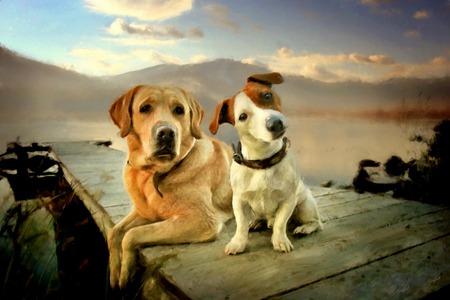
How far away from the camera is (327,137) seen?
85.7 inches

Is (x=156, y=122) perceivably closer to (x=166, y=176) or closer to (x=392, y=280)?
(x=166, y=176)

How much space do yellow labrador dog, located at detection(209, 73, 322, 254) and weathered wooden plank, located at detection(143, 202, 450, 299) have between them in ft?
0.28

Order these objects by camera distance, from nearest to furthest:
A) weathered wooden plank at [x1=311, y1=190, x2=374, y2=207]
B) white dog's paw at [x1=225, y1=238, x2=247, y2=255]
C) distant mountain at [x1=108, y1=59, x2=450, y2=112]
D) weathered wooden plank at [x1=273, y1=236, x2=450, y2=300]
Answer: weathered wooden plank at [x1=273, y1=236, x2=450, y2=300]
white dog's paw at [x1=225, y1=238, x2=247, y2=255]
distant mountain at [x1=108, y1=59, x2=450, y2=112]
weathered wooden plank at [x1=311, y1=190, x2=374, y2=207]

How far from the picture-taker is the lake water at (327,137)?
1.97 m

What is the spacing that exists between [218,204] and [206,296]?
58 cm

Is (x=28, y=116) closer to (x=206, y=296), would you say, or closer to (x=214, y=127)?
(x=214, y=127)

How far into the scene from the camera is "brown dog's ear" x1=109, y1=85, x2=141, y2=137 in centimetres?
163

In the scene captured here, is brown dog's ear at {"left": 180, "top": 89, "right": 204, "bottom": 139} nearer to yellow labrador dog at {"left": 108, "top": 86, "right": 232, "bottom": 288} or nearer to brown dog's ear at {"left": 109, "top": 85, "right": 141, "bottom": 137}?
yellow labrador dog at {"left": 108, "top": 86, "right": 232, "bottom": 288}

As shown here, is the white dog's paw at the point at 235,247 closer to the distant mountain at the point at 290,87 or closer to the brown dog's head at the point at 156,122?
the brown dog's head at the point at 156,122

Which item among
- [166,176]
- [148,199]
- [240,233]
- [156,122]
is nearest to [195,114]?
[156,122]

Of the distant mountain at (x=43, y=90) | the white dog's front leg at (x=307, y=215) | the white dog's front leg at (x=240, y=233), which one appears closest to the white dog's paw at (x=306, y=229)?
the white dog's front leg at (x=307, y=215)

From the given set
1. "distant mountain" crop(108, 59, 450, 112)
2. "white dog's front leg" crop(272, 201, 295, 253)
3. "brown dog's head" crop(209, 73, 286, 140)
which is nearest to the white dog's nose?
"brown dog's head" crop(209, 73, 286, 140)

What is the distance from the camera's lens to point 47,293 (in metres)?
1.48

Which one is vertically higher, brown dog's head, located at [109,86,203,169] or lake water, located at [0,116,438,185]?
brown dog's head, located at [109,86,203,169]
